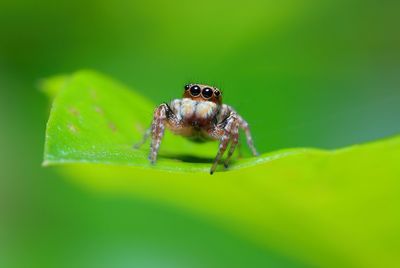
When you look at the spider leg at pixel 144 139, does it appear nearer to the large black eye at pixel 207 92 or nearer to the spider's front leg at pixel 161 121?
the spider's front leg at pixel 161 121

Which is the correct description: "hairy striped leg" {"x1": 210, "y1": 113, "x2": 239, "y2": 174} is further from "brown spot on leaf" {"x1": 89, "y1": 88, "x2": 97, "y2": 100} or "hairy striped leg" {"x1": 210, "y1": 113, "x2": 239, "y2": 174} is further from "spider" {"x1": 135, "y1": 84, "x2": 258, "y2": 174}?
"brown spot on leaf" {"x1": 89, "y1": 88, "x2": 97, "y2": 100}

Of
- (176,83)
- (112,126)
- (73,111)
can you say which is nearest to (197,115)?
(112,126)

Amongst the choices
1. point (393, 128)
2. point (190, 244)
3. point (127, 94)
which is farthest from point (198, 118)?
point (393, 128)

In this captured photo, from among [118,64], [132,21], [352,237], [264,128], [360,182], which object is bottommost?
[352,237]

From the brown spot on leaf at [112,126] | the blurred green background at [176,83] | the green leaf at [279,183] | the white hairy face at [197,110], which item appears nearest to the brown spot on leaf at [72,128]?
the green leaf at [279,183]

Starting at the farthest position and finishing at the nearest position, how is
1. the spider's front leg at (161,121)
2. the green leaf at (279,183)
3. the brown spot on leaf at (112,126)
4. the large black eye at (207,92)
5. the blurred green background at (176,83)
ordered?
the blurred green background at (176,83) → the large black eye at (207,92) → the spider's front leg at (161,121) → the brown spot on leaf at (112,126) → the green leaf at (279,183)

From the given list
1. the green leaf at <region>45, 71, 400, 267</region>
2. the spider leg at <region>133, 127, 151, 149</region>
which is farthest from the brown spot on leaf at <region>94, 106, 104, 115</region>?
the spider leg at <region>133, 127, 151, 149</region>

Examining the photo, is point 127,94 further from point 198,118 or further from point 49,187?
point 49,187
